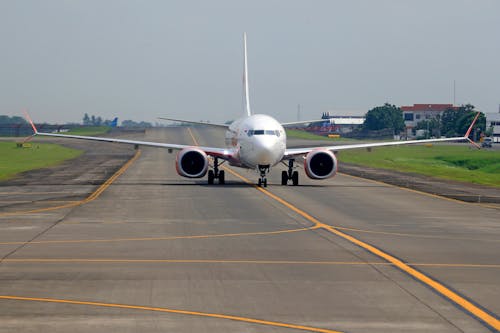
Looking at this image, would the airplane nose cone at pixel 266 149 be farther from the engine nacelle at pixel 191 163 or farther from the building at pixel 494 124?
the building at pixel 494 124

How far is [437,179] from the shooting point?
56.9m

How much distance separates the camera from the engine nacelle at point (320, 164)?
47719 millimetres

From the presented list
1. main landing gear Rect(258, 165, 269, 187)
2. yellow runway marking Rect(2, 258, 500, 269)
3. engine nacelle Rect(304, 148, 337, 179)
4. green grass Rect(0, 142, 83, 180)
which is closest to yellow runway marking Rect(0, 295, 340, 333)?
yellow runway marking Rect(2, 258, 500, 269)

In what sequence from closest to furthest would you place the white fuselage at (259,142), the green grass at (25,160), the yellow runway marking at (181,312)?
the yellow runway marking at (181,312) → the white fuselage at (259,142) → the green grass at (25,160)

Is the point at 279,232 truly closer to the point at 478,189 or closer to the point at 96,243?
the point at 96,243

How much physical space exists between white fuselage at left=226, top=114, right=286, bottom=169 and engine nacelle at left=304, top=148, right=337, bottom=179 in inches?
69.2

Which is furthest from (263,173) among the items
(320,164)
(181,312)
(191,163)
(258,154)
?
(181,312)

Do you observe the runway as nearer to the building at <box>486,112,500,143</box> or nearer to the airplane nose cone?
the airplane nose cone

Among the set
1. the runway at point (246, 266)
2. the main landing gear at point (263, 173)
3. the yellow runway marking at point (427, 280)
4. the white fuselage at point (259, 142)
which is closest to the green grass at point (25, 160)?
the white fuselage at point (259, 142)

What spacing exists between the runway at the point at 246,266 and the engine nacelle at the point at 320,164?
11.5 meters

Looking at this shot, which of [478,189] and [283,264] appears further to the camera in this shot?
[478,189]

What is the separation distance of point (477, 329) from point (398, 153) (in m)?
97.9

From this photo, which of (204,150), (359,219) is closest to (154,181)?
(204,150)

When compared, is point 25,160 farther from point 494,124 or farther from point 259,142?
point 494,124
